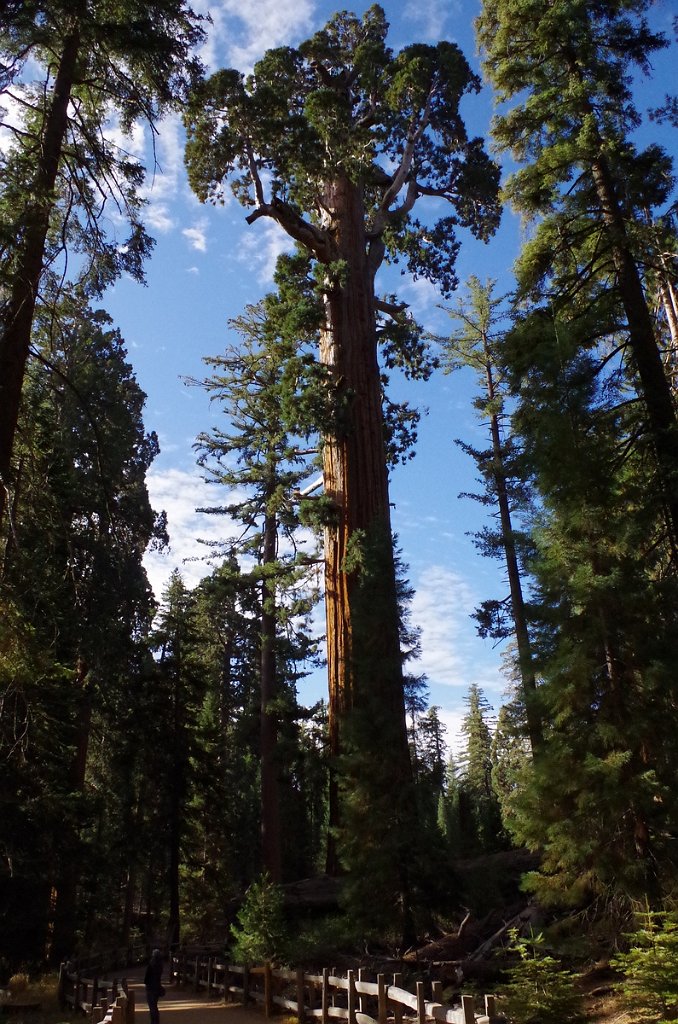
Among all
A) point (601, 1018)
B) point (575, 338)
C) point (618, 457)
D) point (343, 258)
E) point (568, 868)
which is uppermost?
point (343, 258)

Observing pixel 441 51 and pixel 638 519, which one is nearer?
pixel 638 519

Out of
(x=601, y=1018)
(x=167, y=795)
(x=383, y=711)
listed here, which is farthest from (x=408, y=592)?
(x=167, y=795)

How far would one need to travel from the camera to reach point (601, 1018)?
7145mm

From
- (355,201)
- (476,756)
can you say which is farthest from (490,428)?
(476,756)

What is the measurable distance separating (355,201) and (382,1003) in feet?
56.9

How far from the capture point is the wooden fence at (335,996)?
7.15 m

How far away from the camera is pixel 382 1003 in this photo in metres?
8.34

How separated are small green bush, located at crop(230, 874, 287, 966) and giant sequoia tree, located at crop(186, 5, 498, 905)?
2.96m

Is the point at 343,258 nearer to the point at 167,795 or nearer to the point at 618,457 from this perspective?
the point at 618,457

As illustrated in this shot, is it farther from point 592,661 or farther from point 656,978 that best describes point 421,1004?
point 592,661

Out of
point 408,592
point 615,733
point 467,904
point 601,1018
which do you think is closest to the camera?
point 601,1018

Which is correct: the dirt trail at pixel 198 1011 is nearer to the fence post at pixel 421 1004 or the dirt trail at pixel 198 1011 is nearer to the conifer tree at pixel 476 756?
the fence post at pixel 421 1004

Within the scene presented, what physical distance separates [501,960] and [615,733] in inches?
165

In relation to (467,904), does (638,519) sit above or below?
above
